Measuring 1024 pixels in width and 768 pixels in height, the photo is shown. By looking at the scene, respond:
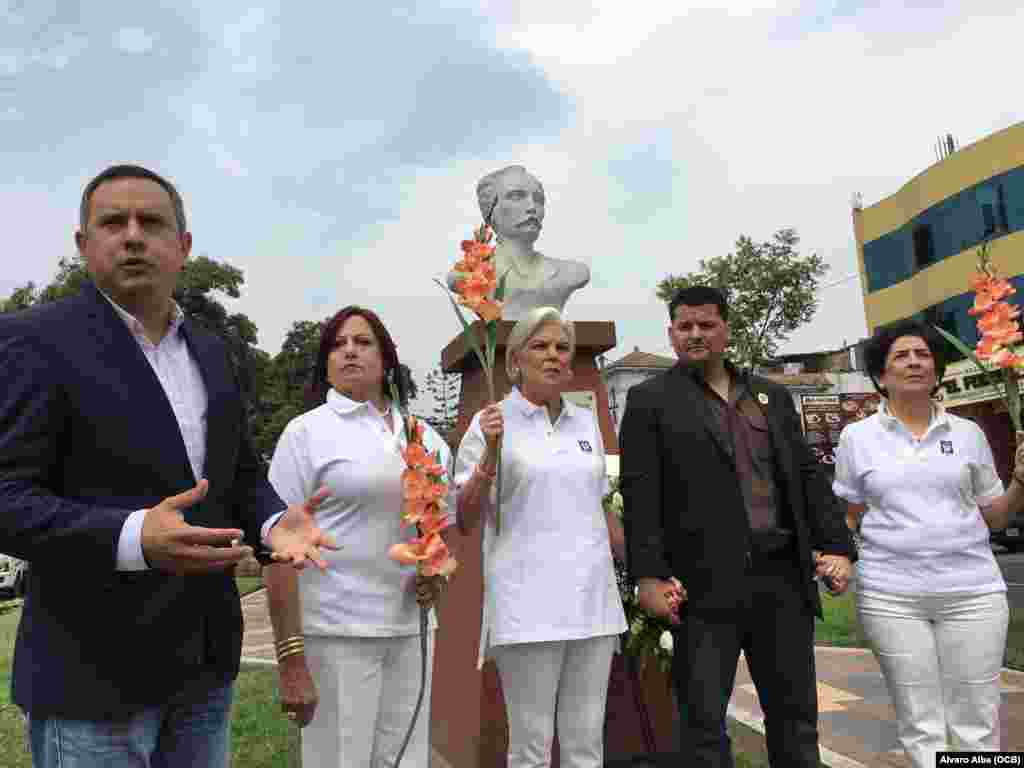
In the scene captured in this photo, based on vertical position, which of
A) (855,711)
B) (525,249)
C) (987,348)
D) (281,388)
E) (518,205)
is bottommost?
(855,711)

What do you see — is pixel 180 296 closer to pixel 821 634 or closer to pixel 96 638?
pixel 821 634

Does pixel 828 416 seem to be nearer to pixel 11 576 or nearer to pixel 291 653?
pixel 11 576

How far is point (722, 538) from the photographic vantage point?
2875mm

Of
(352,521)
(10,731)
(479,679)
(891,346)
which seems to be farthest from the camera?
(10,731)

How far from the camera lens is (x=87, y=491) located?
1.54 meters

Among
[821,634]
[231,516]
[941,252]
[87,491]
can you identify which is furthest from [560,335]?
[941,252]

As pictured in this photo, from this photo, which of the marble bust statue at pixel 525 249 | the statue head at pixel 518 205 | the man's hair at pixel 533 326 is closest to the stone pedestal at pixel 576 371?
the marble bust statue at pixel 525 249

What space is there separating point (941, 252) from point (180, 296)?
19612mm

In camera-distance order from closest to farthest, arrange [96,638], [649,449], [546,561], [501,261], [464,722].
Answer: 1. [96,638]
2. [546,561]
3. [649,449]
4. [464,722]
5. [501,261]

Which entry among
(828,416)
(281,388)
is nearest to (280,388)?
(281,388)

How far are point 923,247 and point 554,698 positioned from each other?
24.2 metres

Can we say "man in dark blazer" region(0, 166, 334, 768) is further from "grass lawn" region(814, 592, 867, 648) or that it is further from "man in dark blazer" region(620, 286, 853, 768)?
"grass lawn" region(814, 592, 867, 648)

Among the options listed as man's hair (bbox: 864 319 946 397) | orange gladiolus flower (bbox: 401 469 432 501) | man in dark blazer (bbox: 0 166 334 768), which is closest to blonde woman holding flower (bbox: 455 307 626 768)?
orange gladiolus flower (bbox: 401 469 432 501)

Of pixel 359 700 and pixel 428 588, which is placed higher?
pixel 428 588
